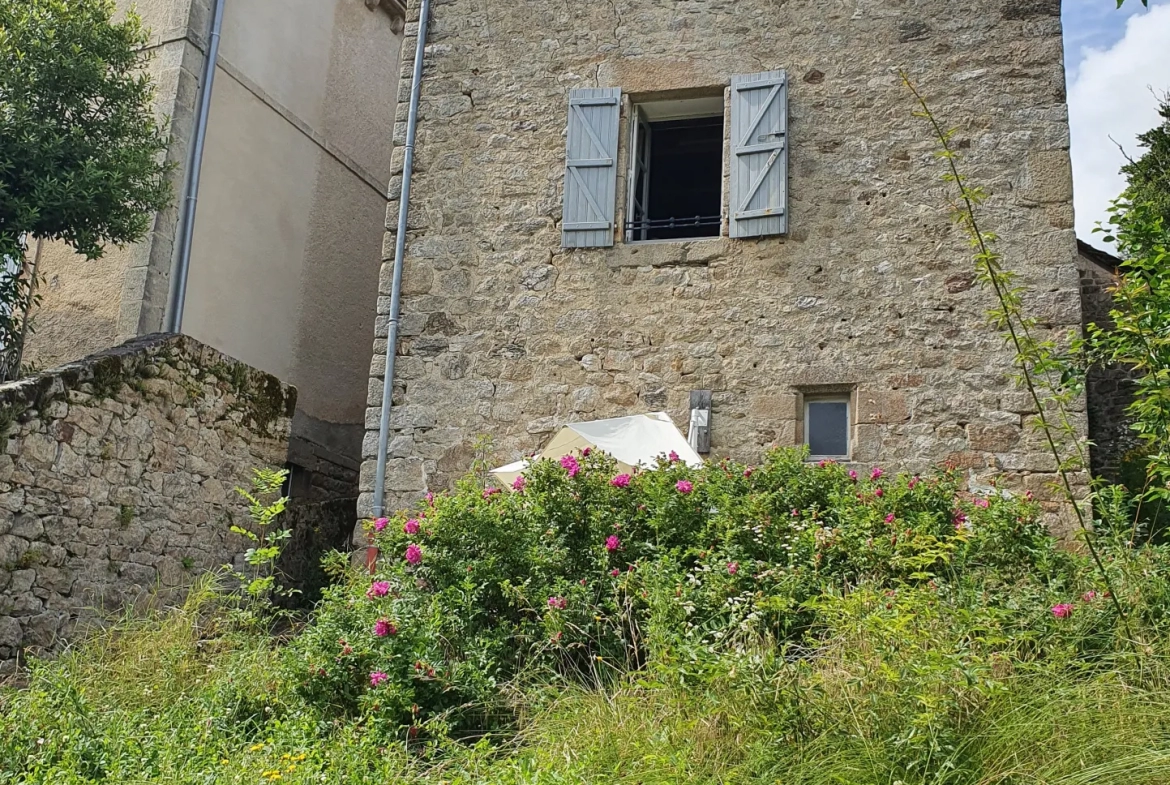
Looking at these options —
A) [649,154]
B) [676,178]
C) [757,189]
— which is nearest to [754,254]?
[757,189]

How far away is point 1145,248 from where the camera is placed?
470 centimetres

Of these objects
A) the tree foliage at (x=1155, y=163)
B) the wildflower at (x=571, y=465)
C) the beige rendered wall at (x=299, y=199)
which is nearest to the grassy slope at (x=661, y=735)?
the wildflower at (x=571, y=465)

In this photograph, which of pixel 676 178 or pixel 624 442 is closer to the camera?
pixel 624 442

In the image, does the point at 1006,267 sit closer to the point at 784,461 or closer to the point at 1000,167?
the point at 1000,167

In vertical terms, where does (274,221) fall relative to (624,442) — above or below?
above

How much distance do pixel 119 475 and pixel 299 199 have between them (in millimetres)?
3892

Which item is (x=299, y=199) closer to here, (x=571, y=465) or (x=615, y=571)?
(x=571, y=465)

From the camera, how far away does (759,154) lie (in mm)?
7387

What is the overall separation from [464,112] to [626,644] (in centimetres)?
467

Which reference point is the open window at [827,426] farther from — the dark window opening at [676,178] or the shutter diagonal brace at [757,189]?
the dark window opening at [676,178]

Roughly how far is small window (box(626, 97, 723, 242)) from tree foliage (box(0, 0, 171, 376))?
3384 mm

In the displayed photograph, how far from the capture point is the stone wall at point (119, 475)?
5723 millimetres

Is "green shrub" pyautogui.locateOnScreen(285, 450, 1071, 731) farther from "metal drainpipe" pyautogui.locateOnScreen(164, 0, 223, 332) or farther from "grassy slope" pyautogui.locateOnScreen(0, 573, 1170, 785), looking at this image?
"metal drainpipe" pyautogui.locateOnScreen(164, 0, 223, 332)

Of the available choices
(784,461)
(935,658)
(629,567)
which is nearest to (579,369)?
(784,461)
